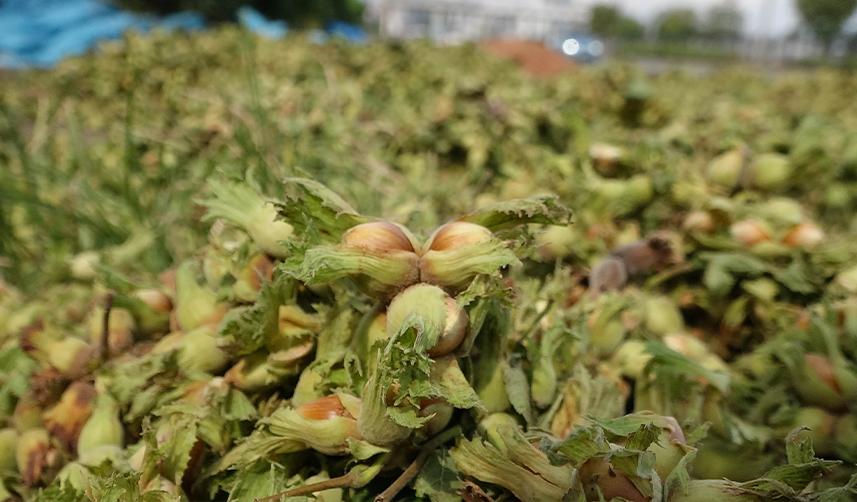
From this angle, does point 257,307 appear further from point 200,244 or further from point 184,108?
point 184,108

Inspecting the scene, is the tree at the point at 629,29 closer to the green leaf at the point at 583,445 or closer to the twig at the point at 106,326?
the twig at the point at 106,326

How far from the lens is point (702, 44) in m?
48.3

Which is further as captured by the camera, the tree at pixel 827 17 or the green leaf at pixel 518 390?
the tree at pixel 827 17

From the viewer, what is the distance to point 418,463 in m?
0.79

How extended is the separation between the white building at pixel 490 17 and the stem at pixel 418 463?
4274 cm

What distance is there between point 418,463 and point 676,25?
6679cm

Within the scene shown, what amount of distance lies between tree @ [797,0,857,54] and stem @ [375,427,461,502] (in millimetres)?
38465

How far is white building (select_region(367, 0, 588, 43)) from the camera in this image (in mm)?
46484

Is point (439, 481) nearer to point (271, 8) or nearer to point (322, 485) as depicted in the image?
point (322, 485)

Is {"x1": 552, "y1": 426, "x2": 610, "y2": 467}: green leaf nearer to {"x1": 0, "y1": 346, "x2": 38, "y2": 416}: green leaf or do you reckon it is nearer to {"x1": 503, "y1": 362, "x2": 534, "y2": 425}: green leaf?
{"x1": 503, "y1": 362, "x2": 534, "y2": 425}: green leaf

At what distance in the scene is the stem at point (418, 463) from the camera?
76cm

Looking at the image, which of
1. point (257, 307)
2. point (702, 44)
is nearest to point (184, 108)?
point (257, 307)

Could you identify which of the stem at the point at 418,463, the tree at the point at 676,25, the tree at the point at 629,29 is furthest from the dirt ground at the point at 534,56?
the tree at the point at 676,25

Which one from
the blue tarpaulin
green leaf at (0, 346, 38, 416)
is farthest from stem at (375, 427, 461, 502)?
the blue tarpaulin
